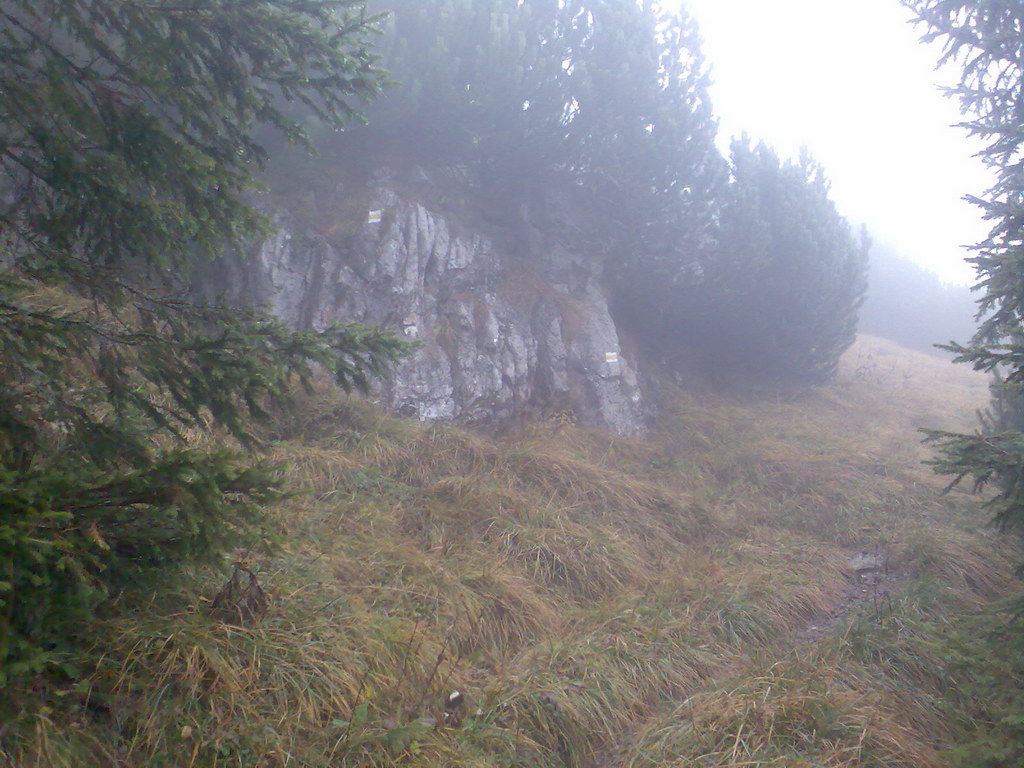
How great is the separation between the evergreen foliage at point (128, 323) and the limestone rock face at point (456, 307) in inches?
193

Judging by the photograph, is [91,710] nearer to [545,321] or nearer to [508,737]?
[508,737]

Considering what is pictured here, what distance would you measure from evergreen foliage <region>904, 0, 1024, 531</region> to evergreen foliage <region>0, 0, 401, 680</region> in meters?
3.33

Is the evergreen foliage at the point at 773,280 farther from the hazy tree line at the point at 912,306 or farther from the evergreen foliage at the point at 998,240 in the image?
the hazy tree line at the point at 912,306

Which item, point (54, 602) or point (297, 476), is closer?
point (54, 602)

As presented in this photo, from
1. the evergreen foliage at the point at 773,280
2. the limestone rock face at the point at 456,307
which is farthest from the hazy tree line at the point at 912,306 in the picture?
the limestone rock face at the point at 456,307

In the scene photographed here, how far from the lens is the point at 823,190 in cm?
1357

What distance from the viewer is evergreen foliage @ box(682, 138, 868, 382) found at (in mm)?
11570

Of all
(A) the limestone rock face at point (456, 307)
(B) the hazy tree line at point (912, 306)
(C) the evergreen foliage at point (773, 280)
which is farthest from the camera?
(B) the hazy tree line at point (912, 306)

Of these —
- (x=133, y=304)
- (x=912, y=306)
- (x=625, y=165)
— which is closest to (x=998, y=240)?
(x=625, y=165)

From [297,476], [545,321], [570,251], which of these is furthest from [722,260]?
[297,476]

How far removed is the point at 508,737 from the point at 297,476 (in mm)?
3115

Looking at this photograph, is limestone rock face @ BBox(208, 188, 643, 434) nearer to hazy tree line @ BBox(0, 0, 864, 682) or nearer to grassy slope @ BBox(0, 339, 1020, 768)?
grassy slope @ BBox(0, 339, 1020, 768)

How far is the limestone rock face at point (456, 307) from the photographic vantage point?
28.6 feet

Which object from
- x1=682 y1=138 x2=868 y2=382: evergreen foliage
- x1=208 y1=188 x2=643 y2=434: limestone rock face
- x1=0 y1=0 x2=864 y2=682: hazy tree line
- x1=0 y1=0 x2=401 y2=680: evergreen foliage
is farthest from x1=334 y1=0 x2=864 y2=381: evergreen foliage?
x1=0 y1=0 x2=401 y2=680: evergreen foliage
